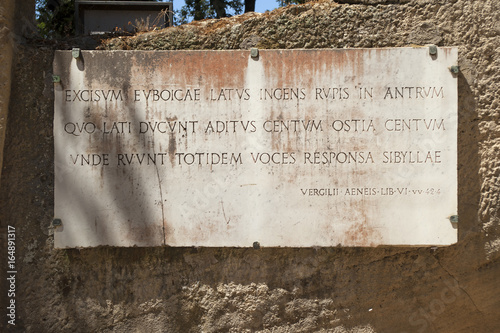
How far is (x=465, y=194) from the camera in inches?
116

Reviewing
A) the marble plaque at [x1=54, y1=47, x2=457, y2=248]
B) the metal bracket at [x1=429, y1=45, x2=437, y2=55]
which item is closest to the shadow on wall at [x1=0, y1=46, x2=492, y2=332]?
the marble plaque at [x1=54, y1=47, x2=457, y2=248]

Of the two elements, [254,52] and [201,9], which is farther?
[201,9]

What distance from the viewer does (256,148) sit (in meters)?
2.91

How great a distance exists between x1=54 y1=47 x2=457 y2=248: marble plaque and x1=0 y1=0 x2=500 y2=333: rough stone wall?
0.13 meters

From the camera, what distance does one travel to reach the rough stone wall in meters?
2.94

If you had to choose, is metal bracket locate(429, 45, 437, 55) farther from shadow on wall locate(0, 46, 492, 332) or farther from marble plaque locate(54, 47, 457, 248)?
shadow on wall locate(0, 46, 492, 332)

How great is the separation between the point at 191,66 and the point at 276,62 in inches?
21.5

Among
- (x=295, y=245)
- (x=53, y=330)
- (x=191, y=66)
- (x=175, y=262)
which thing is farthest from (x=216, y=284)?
(x=191, y=66)

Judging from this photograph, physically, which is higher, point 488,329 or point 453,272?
point 453,272

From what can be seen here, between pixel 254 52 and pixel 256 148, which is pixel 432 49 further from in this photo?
pixel 256 148

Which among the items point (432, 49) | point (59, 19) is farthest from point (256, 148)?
point (59, 19)

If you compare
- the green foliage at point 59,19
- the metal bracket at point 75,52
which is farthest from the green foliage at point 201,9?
the metal bracket at point 75,52

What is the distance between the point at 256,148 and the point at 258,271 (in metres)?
0.79

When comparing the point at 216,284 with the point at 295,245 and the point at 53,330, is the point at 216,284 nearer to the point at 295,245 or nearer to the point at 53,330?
the point at 295,245
